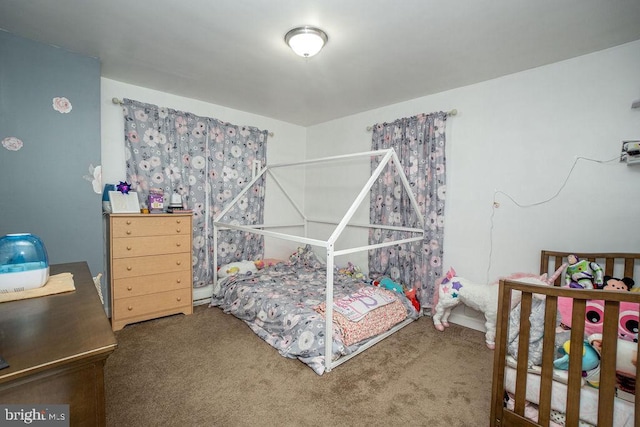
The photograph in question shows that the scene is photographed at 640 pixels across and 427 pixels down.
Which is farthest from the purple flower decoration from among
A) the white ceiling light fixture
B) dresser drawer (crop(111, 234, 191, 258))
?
the white ceiling light fixture

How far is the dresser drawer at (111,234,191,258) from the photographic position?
102 inches

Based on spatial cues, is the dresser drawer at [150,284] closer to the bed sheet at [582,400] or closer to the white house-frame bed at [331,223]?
the white house-frame bed at [331,223]

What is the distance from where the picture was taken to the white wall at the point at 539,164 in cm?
207

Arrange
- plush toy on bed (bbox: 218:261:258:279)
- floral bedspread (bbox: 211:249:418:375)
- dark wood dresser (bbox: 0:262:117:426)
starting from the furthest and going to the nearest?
plush toy on bed (bbox: 218:261:258:279) < floral bedspread (bbox: 211:249:418:375) < dark wood dresser (bbox: 0:262:117:426)

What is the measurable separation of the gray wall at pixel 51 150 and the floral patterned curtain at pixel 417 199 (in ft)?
9.37

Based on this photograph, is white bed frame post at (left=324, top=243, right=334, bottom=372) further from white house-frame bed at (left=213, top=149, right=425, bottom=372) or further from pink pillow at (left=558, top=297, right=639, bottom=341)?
pink pillow at (left=558, top=297, right=639, bottom=341)

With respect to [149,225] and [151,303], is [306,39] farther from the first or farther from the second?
[151,303]

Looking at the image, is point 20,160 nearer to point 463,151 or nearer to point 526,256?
point 463,151

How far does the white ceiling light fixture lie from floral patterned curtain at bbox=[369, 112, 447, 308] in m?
1.54

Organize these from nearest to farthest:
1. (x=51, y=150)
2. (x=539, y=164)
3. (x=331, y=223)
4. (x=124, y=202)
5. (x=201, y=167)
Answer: (x=51, y=150) < (x=539, y=164) < (x=124, y=202) < (x=201, y=167) < (x=331, y=223)

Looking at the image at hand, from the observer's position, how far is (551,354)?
1.22 meters

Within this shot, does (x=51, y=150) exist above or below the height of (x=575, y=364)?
above

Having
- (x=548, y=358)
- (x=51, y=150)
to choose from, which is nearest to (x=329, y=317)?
(x=548, y=358)

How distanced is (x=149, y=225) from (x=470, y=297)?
303 cm
